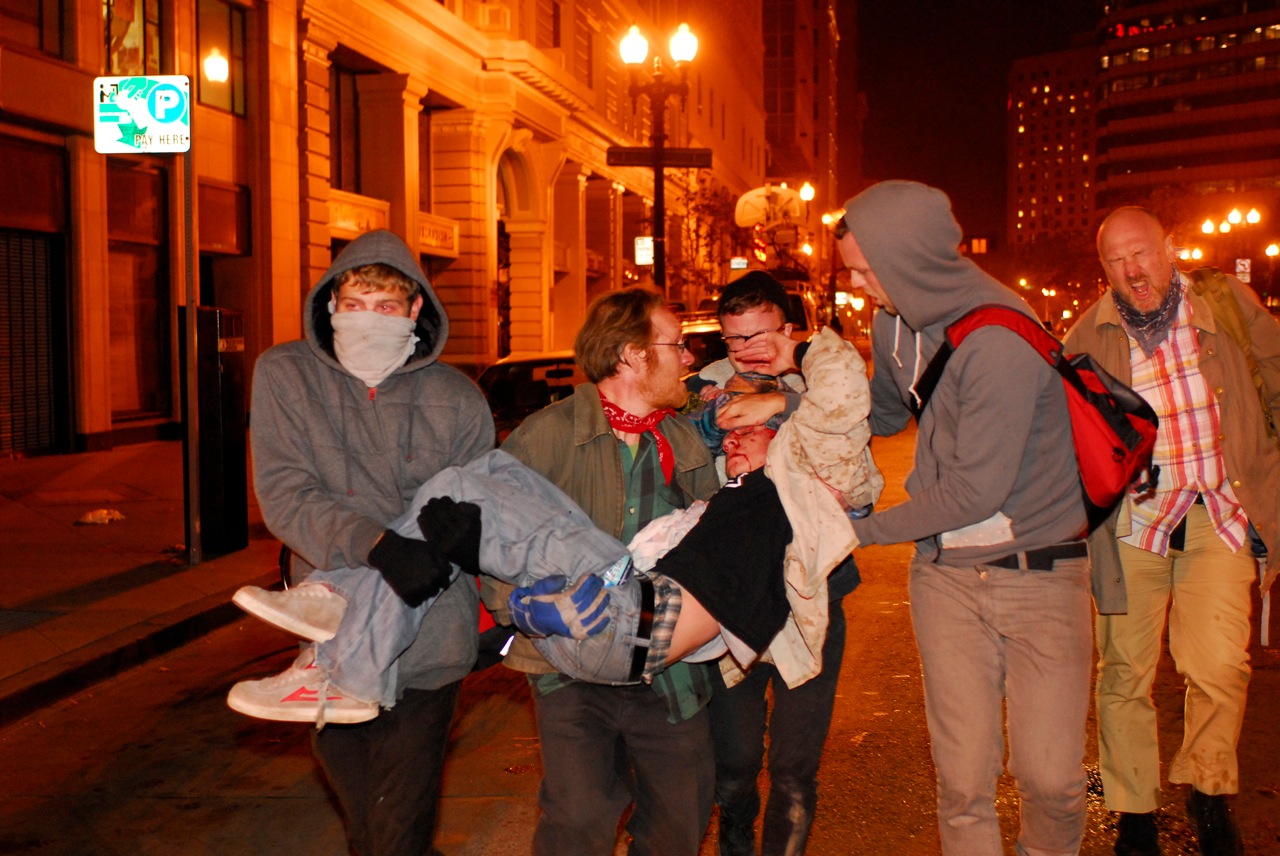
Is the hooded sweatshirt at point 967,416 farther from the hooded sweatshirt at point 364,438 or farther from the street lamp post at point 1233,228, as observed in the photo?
the street lamp post at point 1233,228

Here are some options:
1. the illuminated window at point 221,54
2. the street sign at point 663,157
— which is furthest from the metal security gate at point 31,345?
the street sign at point 663,157

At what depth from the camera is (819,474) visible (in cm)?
316

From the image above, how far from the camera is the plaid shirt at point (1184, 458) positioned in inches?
171

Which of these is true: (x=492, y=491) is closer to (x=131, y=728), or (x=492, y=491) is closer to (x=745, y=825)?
(x=745, y=825)

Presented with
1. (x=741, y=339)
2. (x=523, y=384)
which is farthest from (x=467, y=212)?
(x=741, y=339)

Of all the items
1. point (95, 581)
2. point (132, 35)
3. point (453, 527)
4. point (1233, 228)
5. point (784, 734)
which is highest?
point (1233, 228)

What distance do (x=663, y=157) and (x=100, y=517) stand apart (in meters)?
8.93

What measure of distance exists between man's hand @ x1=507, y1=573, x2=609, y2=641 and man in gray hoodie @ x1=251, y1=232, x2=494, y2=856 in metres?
0.41

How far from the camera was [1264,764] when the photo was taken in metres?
5.27

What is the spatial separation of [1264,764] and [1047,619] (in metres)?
2.68

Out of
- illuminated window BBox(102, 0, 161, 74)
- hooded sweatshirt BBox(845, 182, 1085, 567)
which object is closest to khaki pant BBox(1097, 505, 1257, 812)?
hooded sweatshirt BBox(845, 182, 1085, 567)

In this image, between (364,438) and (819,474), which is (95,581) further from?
(819,474)

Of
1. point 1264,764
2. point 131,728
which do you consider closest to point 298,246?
point 131,728

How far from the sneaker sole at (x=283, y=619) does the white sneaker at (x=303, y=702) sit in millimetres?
108
